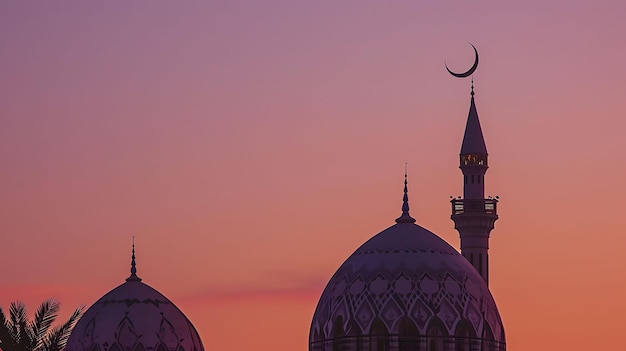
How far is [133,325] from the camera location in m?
68.6

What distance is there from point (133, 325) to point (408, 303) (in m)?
10.7

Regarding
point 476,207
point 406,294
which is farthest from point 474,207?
point 406,294

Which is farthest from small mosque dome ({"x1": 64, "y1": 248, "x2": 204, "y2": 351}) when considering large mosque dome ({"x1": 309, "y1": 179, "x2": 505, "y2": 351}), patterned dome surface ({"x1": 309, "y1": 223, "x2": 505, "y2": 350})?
large mosque dome ({"x1": 309, "y1": 179, "x2": 505, "y2": 351})

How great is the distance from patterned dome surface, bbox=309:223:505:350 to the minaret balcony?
1281cm

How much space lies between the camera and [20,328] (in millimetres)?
60219

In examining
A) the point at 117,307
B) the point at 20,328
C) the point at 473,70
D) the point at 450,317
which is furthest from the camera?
the point at 473,70

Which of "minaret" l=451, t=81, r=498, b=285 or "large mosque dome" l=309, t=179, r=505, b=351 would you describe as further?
"minaret" l=451, t=81, r=498, b=285

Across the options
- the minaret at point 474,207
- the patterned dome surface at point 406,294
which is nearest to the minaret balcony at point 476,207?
the minaret at point 474,207

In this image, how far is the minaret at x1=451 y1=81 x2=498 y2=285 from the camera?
78625mm

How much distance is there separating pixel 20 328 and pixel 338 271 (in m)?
12.6

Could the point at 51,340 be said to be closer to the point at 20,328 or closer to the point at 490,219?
the point at 20,328

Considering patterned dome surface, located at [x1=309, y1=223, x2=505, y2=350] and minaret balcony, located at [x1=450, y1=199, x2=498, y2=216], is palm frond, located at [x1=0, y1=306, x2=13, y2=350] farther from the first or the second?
minaret balcony, located at [x1=450, y1=199, x2=498, y2=216]

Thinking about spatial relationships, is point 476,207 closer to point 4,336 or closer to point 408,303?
point 408,303

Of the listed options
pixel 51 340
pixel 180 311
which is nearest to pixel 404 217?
pixel 180 311
